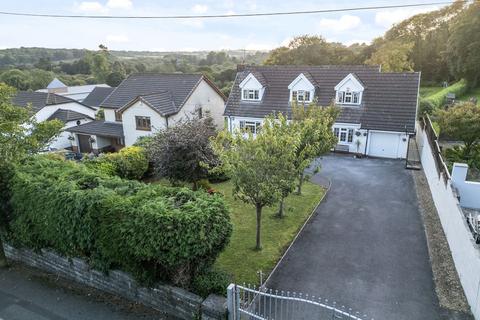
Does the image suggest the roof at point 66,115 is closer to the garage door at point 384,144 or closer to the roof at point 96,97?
the roof at point 96,97

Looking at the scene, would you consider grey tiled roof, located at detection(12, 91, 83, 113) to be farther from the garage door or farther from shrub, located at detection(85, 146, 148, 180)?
the garage door

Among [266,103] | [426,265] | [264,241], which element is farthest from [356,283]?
[266,103]

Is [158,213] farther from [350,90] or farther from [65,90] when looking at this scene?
[65,90]

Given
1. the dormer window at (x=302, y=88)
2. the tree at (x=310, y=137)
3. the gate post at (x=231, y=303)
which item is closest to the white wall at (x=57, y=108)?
the dormer window at (x=302, y=88)

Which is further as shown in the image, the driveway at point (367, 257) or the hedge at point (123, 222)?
the driveway at point (367, 257)

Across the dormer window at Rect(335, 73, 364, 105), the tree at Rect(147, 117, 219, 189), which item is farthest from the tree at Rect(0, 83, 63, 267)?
the dormer window at Rect(335, 73, 364, 105)

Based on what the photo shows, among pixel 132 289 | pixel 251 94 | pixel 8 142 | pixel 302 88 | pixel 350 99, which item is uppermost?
pixel 302 88

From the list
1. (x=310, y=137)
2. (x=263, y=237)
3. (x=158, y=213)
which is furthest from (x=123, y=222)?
(x=310, y=137)
